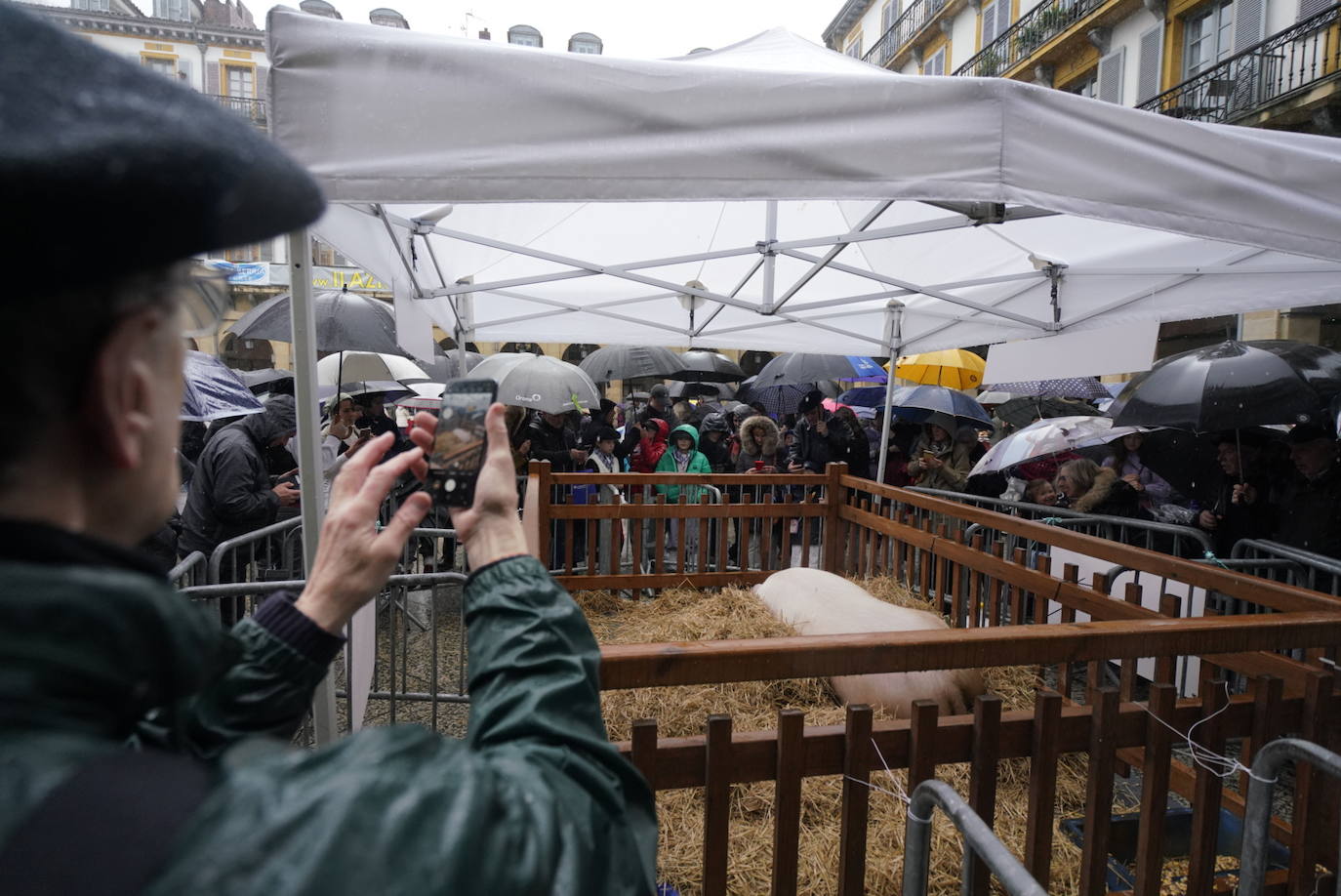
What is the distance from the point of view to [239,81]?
35625mm

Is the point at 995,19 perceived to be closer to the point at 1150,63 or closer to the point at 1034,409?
the point at 1150,63

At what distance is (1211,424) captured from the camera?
464 centimetres

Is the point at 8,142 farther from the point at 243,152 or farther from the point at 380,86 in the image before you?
the point at 380,86

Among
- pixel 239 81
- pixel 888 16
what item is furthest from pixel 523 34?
pixel 888 16

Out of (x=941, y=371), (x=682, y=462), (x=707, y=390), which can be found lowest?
(x=682, y=462)

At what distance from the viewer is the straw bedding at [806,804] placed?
7.65 ft

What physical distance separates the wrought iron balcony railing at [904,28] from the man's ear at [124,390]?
99.8ft

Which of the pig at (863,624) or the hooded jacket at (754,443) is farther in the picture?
the hooded jacket at (754,443)

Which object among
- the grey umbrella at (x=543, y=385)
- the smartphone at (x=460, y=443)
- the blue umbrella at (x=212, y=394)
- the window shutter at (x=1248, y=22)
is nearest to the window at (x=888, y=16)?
the window shutter at (x=1248, y=22)

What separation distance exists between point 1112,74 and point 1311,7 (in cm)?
499

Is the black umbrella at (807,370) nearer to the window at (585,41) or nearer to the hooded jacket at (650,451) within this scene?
the hooded jacket at (650,451)

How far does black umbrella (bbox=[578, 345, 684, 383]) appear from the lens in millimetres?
10055

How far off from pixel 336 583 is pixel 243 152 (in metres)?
0.62

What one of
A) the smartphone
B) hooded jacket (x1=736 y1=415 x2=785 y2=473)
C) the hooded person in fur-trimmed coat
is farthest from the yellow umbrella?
the smartphone
